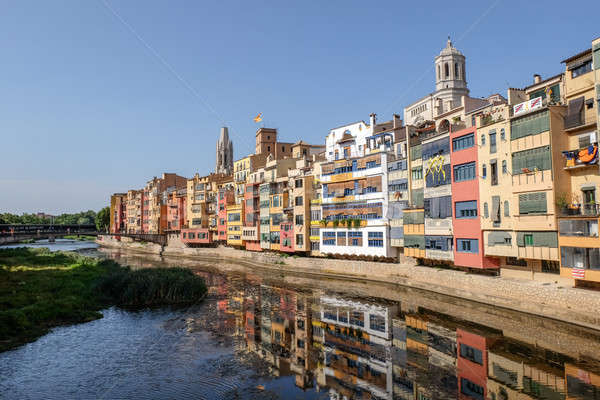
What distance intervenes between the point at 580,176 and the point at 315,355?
853 inches

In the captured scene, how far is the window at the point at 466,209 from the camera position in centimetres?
3503

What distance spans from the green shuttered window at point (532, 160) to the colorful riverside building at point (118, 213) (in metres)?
136

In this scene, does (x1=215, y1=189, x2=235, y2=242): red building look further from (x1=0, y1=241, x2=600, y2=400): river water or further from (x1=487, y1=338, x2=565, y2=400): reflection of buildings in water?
(x1=487, y1=338, x2=565, y2=400): reflection of buildings in water

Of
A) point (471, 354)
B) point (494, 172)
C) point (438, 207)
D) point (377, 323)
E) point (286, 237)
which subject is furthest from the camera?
point (286, 237)

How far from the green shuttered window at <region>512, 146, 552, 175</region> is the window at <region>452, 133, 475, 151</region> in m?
4.88

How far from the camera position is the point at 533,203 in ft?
96.6

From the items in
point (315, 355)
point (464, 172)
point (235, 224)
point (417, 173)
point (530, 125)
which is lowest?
point (315, 355)

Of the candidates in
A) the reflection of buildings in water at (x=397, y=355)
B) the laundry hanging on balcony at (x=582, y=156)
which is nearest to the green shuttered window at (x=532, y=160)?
the laundry hanging on balcony at (x=582, y=156)

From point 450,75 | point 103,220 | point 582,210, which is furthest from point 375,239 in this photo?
point 103,220

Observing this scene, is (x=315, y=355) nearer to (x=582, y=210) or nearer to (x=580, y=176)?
(x=582, y=210)

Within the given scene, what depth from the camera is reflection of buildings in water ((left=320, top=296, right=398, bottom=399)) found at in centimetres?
1978

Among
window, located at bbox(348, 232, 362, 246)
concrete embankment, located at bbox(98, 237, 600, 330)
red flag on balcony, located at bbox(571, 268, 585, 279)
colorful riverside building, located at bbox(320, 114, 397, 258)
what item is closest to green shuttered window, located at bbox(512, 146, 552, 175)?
red flag on balcony, located at bbox(571, 268, 585, 279)

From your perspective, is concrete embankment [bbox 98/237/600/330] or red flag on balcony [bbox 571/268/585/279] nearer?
concrete embankment [bbox 98/237/600/330]

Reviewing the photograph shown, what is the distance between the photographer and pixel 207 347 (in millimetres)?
25219
